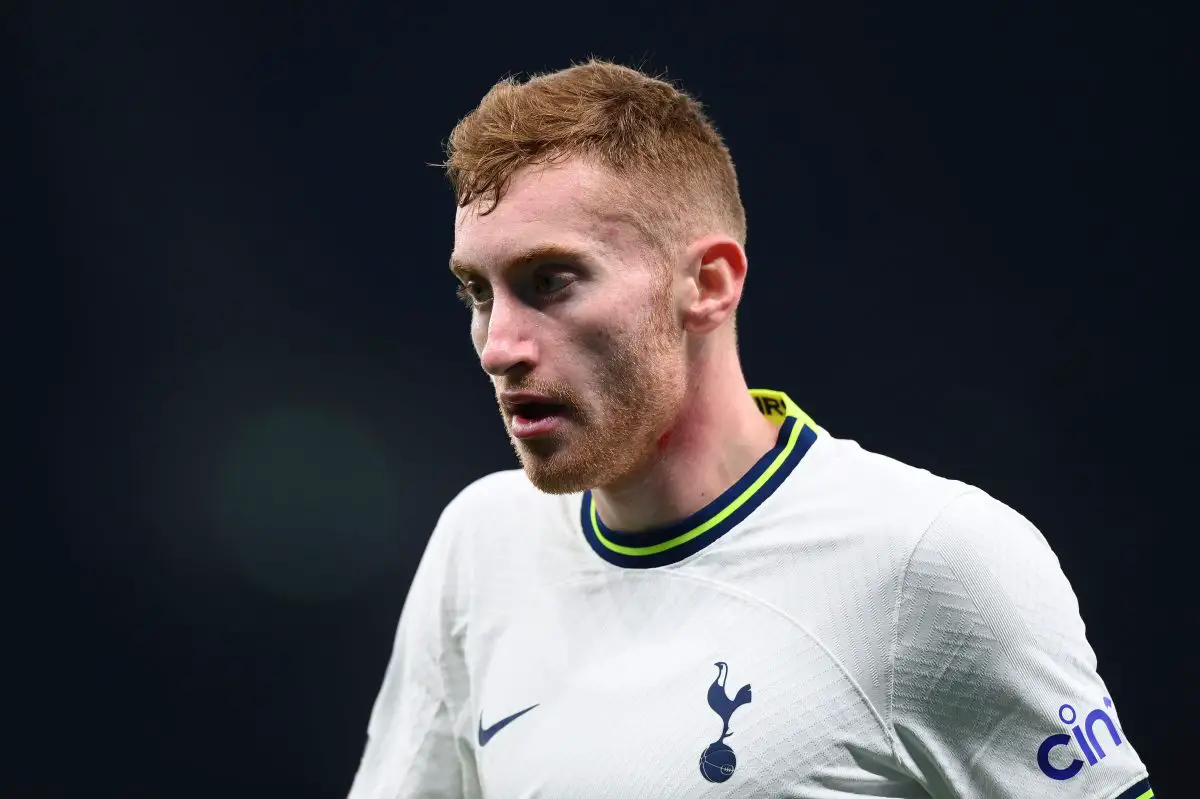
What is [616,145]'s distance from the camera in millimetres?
1427

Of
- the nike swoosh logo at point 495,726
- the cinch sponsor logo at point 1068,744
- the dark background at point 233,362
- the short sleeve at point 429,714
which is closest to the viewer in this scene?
the cinch sponsor logo at point 1068,744

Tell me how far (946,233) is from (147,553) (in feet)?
5.94

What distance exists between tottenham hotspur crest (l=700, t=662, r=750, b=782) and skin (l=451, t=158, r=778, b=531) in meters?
0.22

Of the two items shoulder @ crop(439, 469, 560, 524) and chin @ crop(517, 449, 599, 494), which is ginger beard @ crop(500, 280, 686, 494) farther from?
shoulder @ crop(439, 469, 560, 524)

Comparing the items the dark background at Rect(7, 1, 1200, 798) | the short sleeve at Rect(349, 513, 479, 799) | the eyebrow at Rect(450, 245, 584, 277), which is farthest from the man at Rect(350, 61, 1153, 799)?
the dark background at Rect(7, 1, 1200, 798)

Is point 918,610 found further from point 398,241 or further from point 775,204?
point 398,241

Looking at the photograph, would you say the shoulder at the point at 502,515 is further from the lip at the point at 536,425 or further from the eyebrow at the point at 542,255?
the eyebrow at the point at 542,255

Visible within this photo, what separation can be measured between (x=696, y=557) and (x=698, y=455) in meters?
0.12

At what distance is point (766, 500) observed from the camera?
4.87ft

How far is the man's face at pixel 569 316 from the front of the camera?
1376 millimetres

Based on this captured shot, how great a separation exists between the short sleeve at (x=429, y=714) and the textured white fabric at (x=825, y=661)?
0.37ft

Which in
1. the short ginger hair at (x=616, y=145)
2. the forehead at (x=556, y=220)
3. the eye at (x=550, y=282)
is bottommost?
the eye at (x=550, y=282)

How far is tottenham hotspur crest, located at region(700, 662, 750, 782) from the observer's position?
4.42 ft

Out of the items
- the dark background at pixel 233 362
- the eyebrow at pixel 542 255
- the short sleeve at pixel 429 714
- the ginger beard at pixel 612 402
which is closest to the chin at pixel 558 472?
the ginger beard at pixel 612 402
